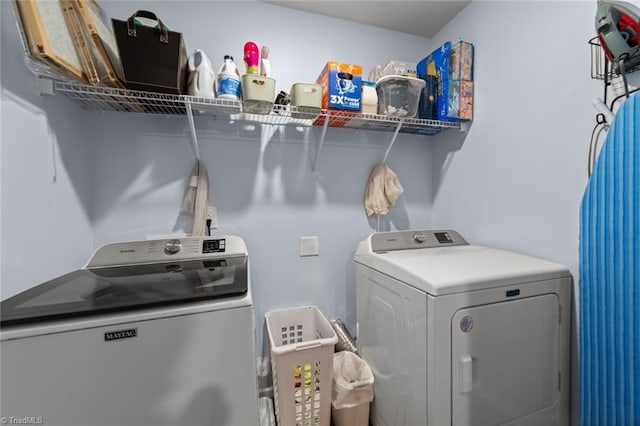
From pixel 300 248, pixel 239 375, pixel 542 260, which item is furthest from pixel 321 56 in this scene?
pixel 239 375

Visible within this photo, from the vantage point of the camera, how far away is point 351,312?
199cm

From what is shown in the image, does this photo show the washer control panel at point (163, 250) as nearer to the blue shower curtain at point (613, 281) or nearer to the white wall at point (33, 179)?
the white wall at point (33, 179)

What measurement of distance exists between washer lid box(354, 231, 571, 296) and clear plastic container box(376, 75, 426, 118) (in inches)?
32.2

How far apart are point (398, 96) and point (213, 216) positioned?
1.36 metres

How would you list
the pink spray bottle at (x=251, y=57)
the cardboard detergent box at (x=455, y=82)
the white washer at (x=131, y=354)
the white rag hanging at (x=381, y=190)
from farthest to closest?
1. the white rag hanging at (x=381, y=190)
2. the cardboard detergent box at (x=455, y=82)
3. the pink spray bottle at (x=251, y=57)
4. the white washer at (x=131, y=354)

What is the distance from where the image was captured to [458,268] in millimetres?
1177

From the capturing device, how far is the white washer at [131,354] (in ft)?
2.31

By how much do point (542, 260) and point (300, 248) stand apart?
136 centimetres

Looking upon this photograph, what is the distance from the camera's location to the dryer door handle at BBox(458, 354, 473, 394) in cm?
106

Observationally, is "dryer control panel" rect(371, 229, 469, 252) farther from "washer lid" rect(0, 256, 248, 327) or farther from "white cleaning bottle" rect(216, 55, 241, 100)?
Answer: "white cleaning bottle" rect(216, 55, 241, 100)

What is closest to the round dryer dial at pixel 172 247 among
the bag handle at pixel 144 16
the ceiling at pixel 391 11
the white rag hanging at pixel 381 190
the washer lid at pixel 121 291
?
the washer lid at pixel 121 291

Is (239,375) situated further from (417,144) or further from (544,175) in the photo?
(417,144)

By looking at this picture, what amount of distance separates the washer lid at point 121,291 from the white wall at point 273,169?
562mm

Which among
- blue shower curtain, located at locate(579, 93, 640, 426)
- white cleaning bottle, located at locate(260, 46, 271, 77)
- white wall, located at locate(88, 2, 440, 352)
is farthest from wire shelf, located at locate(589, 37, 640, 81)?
white cleaning bottle, located at locate(260, 46, 271, 77)
